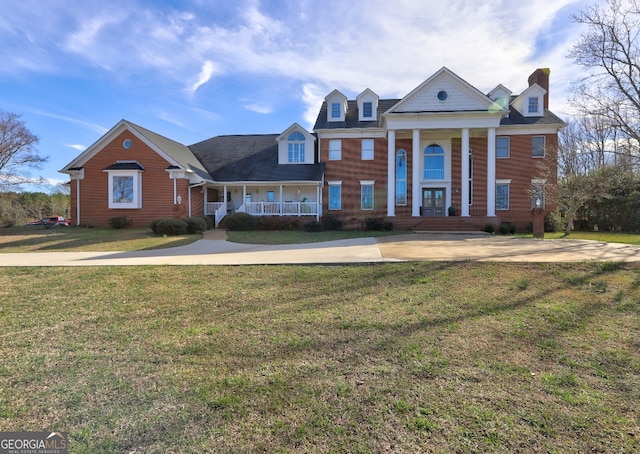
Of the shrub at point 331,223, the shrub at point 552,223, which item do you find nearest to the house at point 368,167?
the shrub at point 331,223

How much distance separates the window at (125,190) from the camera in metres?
21.5

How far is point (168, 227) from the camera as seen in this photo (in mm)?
17109

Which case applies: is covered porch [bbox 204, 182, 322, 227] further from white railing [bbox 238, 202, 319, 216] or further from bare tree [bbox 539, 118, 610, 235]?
bare tree [bbox 539, 118, 610, 235]

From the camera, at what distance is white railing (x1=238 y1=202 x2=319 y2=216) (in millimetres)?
22719

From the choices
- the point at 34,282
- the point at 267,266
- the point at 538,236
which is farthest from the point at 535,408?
the point at 538,236

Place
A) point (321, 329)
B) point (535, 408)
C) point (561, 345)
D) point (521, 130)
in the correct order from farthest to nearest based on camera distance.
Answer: point (521, 130) → point (321, 329) → point (561, 345) → point (535, 408)

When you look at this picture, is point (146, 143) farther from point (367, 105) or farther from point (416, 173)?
point (416, 173)

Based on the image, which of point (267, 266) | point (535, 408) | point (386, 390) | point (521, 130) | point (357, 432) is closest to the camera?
point (357, 432)

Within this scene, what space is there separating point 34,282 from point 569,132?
4008 cm

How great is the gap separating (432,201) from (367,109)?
26.6 ft

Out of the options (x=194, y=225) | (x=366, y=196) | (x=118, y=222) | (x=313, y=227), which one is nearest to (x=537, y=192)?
(x=366, y=196)

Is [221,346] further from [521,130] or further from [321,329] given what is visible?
[521,130]

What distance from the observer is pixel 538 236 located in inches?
622

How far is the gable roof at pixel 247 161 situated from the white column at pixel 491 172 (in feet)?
35.7
